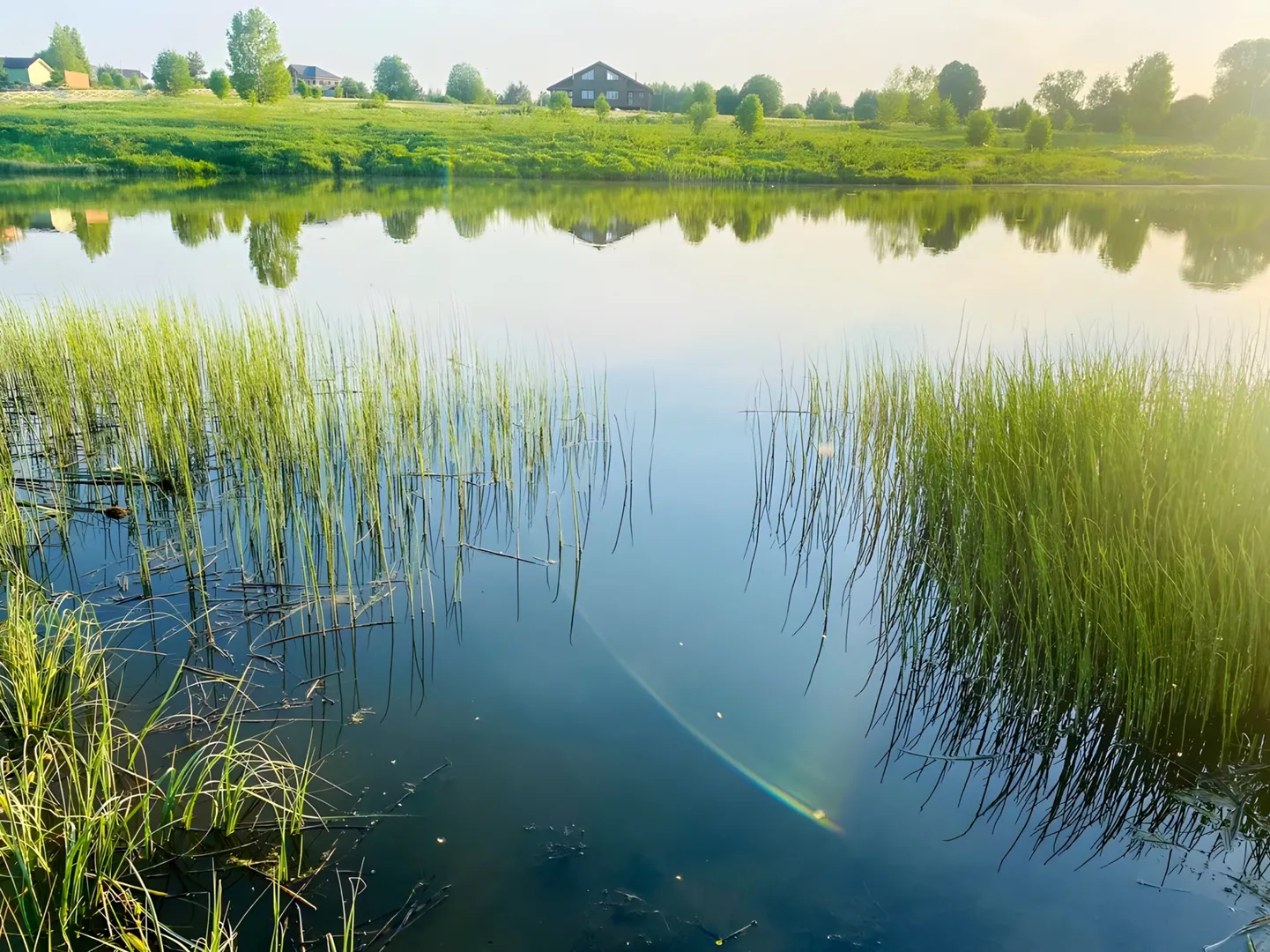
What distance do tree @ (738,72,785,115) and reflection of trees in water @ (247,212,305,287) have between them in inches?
1641

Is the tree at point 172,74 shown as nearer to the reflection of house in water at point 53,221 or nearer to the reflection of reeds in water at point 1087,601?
the reflection of house in water at point 53,221

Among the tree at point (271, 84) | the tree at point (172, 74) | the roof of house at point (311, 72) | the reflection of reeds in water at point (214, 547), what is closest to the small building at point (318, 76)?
the roof of house at point (311, 72)

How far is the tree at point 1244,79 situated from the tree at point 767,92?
76.0 feet

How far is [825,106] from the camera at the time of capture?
191 feet

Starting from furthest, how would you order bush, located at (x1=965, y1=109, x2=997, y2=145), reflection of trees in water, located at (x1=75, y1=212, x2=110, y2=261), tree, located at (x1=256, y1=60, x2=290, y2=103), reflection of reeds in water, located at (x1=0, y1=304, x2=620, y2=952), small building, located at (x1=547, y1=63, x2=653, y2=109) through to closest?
small building, located at (x1=547, y1=63, x2=653, y2=109) < tree, located at (x1=256, y1=60, x2=290, y2=103) < bush, located at (x1=965, y1=109, x2=997, y2=145) < reflection of trees in water, located at (x1=75, y1=212, x2=110, y2=261) < reflection of reeds in water, located at (x1=0, y1=304, x2=620, y2=952)

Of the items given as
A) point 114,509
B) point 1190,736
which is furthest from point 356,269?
point 1190,736

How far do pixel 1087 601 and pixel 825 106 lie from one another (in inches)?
2435

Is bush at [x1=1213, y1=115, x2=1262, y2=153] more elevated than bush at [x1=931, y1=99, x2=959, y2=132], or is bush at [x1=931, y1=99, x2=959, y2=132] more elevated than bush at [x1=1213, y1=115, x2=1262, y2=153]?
bush at [x1=931, y1=99, x2=959, y2=132]

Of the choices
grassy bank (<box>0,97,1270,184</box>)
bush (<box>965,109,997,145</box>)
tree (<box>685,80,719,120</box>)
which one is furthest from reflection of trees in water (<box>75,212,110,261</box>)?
bush (<box>965,109,997,145</box>)

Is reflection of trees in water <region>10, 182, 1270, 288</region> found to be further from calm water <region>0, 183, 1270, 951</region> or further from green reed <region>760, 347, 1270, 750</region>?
green reed <region>760, 347, 1270, 750</region>

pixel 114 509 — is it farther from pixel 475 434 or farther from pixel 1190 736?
pixel 1190 736

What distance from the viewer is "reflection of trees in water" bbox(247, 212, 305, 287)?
38.2ft

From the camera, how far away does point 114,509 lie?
4367mm

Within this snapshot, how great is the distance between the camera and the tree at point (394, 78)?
58.1 metres
